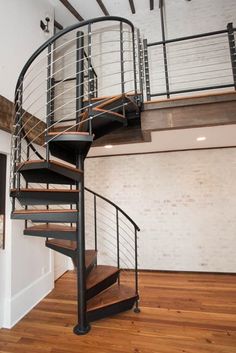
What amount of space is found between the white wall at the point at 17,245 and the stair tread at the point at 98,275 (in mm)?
860

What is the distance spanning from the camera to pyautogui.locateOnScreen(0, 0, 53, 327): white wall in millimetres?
2568

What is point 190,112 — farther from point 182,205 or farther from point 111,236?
point 111,236

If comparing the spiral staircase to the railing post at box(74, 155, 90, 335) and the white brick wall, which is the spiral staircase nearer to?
the railing post at box(74, 155, 90, 335)

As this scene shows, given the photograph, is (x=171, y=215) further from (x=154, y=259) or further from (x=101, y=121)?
(x=101, y=121)

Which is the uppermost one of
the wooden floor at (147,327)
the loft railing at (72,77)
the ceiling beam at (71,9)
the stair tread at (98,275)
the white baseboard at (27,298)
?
the ceiling beam at (71,9)

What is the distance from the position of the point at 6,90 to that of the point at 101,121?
1.39 meters

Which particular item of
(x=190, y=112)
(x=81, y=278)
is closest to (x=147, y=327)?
(x=81, y=278)

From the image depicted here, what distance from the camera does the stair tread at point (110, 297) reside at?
8.23ft

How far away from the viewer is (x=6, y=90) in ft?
8.83

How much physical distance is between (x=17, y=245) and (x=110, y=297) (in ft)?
4.40

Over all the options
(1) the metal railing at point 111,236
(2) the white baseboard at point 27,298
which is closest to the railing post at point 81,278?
(2) the white baseboard at point 27,298

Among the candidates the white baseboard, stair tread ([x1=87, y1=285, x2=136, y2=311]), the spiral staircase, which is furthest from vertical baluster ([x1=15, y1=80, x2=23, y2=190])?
stair tread ([x1=87, y1=285, x2=136, y2=311])

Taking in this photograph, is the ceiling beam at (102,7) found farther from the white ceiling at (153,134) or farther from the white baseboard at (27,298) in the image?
the white baseboard at (27,298)

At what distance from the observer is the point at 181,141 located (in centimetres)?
354
